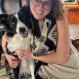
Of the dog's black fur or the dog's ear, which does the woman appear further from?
the dog's ear

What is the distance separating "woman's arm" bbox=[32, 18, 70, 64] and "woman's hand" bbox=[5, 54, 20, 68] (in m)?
0.10

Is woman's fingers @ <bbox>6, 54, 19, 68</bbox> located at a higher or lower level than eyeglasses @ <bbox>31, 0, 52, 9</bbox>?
lower

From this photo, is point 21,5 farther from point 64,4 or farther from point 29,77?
point 29,77

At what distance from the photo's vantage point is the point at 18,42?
109cm

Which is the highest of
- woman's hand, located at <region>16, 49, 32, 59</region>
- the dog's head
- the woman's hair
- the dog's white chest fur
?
the woman's hair

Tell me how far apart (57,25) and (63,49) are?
0.42ft

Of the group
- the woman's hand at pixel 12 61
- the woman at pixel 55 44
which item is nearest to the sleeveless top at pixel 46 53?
the woman at pixel 55 44

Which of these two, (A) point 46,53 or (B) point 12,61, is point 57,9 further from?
(B) point 12,61

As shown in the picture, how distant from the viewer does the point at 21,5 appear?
107 centimetres

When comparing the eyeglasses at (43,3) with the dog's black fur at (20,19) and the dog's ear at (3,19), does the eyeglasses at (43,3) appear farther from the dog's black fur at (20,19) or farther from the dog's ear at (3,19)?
the dog's ear at (3,19)

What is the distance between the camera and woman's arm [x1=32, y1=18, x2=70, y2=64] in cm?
108

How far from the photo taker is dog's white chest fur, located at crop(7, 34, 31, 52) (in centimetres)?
109

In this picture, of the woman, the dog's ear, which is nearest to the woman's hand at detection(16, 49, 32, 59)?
the woman

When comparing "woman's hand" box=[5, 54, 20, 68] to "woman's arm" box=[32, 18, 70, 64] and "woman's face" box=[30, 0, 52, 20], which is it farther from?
"woman's face" box=[30, 0, 52, 20]
